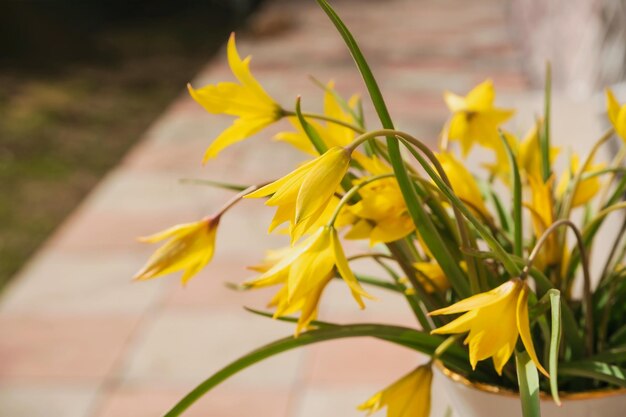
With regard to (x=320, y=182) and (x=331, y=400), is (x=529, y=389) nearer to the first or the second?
(x=320, y=182)

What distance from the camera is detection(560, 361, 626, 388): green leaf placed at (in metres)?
0.58

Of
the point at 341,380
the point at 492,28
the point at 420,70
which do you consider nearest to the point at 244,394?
the point at 341,380

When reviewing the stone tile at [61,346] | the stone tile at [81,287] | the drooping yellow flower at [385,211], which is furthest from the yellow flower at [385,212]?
the stone tile at [81,287]

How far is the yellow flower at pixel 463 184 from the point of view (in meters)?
0.67

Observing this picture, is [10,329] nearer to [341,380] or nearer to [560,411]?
[341,380]

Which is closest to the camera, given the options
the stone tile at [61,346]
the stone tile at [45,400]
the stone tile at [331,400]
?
the stone tile at [331,400]

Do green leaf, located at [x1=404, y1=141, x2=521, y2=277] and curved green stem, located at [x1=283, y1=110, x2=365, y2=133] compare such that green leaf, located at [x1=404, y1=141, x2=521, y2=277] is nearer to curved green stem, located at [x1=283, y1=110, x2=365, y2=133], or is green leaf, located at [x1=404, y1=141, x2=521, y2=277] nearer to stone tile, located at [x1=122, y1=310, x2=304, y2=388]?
curved green stem, located at [x1=283, y1=110, x2=365, y2=133]

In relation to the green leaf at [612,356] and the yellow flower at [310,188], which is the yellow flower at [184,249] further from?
the green leaf at [612,356]

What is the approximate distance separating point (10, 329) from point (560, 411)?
189cm

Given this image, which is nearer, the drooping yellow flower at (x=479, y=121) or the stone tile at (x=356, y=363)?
the drooping yellow flower at (x=479, y=121)

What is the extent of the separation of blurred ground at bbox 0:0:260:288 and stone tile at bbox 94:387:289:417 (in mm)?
895

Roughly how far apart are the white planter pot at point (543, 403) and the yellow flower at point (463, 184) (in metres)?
0.12

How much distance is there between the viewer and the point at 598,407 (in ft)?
2.03

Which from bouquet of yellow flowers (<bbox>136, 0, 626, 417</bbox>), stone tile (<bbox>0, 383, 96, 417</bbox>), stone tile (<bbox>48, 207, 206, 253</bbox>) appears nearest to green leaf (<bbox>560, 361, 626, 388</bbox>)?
bouquet of yellow flowers (<bbox>136, 0, 626, 417</bbox>)
